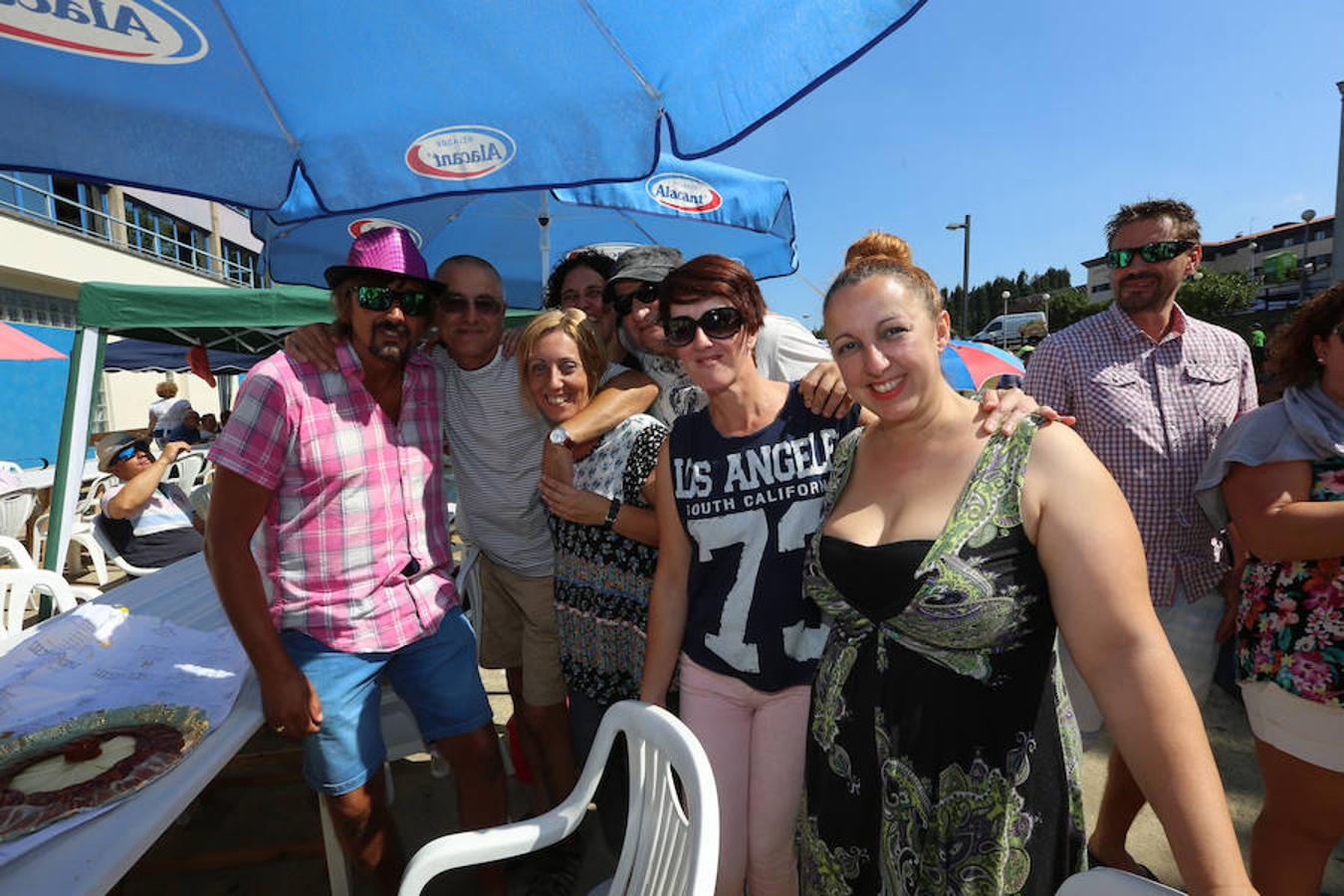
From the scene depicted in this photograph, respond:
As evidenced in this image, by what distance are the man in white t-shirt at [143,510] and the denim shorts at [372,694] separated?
322 cm

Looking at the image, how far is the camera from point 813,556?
1549 mm

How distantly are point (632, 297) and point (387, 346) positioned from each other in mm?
845

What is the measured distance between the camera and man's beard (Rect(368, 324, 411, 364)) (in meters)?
2.06

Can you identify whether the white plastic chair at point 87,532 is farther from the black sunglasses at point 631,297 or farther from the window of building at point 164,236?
the window of building at point 164,236

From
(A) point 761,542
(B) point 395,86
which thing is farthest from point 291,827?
(B) point 395,86

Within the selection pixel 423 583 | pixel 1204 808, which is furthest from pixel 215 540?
pixel 1204 808

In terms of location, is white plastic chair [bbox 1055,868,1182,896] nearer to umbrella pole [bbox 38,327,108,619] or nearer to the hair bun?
the hair bun

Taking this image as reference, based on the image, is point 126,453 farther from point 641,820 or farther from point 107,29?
point 641,820

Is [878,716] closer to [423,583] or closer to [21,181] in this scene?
[423,583]

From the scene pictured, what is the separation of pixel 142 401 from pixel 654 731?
25.3 meters

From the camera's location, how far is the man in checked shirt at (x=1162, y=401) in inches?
91.7

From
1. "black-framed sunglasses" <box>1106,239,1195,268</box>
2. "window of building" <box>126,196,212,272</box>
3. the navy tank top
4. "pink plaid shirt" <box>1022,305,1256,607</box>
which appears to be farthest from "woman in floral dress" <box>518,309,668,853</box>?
"window of building" <box>126,196,212,272</box>

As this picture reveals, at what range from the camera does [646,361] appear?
7.98 ft

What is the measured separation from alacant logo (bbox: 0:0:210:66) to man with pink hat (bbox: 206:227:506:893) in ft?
2.30
